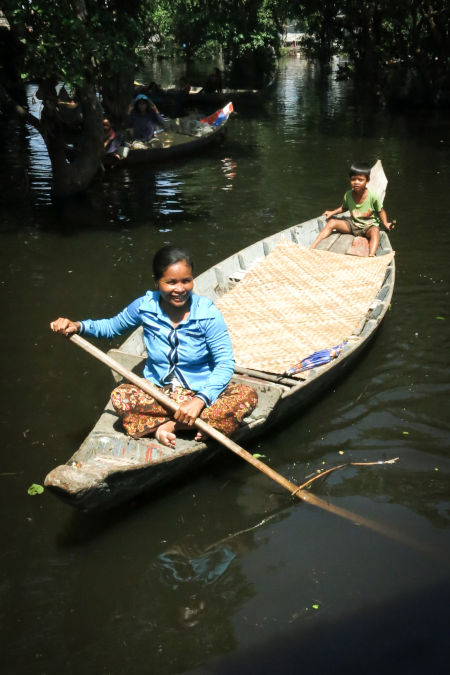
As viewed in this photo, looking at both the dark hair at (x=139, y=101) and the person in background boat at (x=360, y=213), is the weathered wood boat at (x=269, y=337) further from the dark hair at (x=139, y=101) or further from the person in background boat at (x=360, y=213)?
the dark hair at (x=139, y=101)

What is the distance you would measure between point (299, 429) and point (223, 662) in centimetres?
220

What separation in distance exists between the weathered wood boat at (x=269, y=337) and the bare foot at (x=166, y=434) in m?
0.09

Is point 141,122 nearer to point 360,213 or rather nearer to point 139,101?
point 139,101

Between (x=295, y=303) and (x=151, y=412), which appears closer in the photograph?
(x=151, y=412)

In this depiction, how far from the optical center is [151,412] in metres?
4.24

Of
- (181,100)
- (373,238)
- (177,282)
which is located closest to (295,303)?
(373,238)

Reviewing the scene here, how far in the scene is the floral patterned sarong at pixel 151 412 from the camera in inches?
166

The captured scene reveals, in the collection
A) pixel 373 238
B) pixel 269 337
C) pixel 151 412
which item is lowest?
pixel 269 337

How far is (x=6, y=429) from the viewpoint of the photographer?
17.1 ft

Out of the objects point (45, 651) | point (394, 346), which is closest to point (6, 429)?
point (45, 651)

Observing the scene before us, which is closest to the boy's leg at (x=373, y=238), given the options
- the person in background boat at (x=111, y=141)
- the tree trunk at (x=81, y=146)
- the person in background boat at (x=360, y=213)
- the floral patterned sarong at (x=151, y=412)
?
the person in background boat at (x=360, y=213)

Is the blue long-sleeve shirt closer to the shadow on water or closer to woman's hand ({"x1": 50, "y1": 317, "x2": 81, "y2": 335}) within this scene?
woman's hand ({"x1": 50, "y1": 317, "x2": 81, "y2": 335})

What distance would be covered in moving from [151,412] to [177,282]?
2.88ft

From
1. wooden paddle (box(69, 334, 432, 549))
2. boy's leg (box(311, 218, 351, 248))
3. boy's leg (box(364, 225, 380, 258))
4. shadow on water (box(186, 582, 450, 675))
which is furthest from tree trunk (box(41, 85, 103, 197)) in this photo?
shadow on water (box(186, 582, 450, 675))
